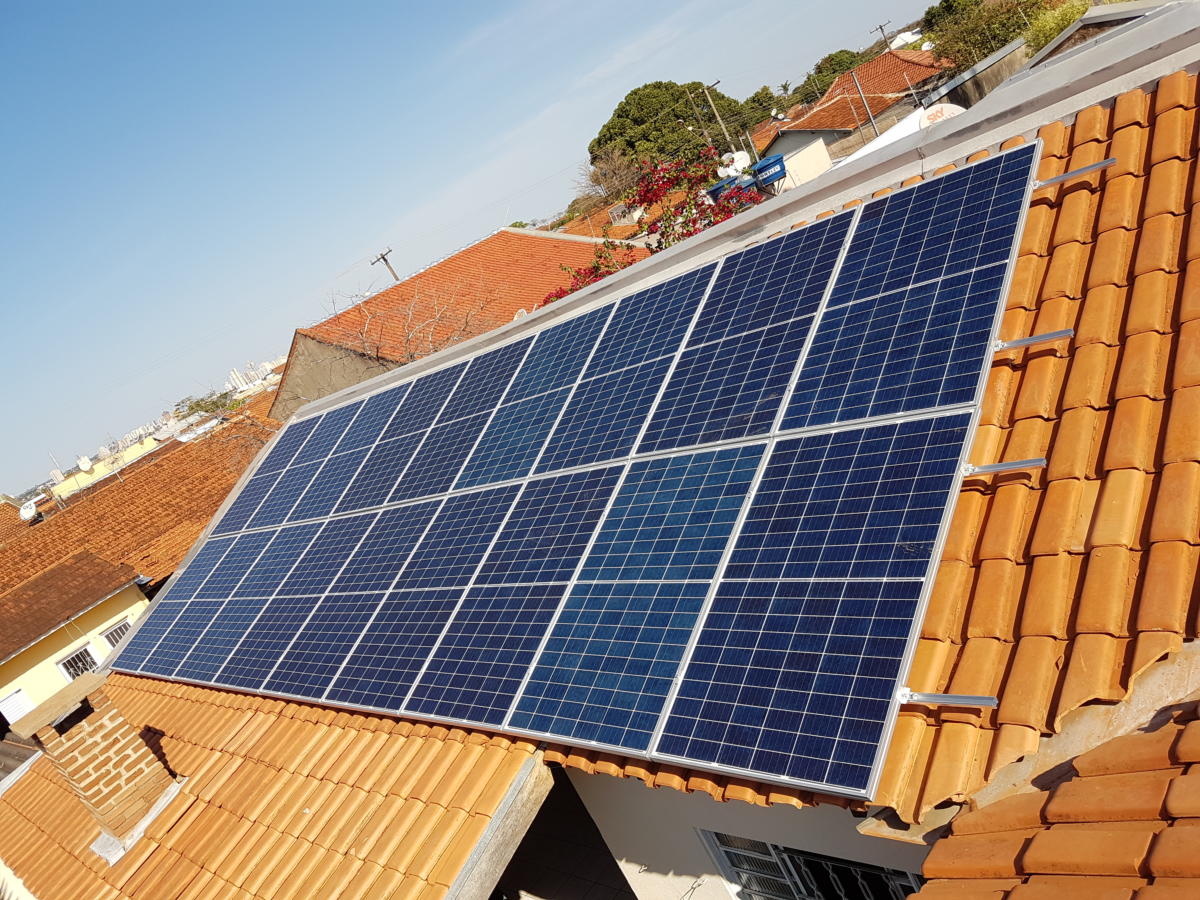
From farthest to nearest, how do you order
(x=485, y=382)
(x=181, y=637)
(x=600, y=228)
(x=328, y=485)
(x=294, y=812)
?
(x=600, y=228), (x=181, y=637), (x=328, y=485), (x=485, y=382), (x=294, y=812)

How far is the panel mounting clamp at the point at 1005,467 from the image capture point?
17.0ft

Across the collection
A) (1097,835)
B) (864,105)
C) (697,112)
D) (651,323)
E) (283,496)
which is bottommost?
(864,105)

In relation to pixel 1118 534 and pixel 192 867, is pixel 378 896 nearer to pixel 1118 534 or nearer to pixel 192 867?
pixel 192 867

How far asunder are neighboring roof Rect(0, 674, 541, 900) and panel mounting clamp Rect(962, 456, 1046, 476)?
3877mm

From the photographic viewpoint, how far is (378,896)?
6.50 metres

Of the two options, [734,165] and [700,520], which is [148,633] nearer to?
[700,520]

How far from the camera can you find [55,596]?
26750mm

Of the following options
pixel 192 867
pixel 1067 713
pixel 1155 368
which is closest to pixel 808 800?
pixel 1067 713

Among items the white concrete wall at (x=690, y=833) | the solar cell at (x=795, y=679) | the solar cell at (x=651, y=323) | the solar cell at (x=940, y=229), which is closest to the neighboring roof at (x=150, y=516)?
the solar cell at (x=651, y=323)

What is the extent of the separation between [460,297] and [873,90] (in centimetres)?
3778

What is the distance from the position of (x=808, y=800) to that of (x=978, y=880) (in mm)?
1103

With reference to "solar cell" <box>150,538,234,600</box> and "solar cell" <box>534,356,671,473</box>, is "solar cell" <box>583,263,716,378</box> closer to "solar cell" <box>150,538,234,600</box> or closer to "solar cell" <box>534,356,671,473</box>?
"solar cell" <box>534,356,671,473</box>

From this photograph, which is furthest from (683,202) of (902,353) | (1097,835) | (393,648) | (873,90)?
(873,90)

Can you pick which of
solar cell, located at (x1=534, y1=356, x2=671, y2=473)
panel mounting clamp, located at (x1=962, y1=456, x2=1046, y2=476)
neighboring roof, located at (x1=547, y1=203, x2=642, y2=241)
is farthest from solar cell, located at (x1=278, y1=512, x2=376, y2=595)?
neighboring roof, located at (x1=547, y1=203, x2=642, y2=241)
